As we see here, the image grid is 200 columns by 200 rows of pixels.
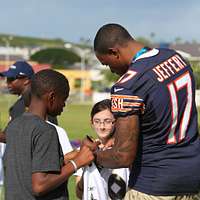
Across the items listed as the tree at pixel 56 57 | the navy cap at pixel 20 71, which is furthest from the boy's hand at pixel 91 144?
the tree at pixel 56 57

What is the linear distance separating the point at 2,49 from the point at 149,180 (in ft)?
484

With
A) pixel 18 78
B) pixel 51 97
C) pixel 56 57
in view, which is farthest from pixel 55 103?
pixel 56 57

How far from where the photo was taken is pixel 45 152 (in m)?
4.04

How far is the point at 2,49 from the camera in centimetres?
14975

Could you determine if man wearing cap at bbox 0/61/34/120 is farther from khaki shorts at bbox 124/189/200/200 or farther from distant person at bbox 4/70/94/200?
khaki shorts at bbox 124/189/200/200

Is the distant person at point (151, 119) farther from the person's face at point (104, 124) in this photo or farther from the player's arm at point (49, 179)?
the person's face at point (104, 124)

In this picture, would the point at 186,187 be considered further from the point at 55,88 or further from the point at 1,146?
the point at 1,146

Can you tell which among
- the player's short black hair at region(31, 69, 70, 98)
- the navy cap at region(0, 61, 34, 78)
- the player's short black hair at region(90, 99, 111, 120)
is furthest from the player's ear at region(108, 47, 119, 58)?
the navy cap at region(0, 61, 34, 78)

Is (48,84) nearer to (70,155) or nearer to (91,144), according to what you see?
(91,144)

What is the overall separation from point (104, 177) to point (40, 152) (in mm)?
987

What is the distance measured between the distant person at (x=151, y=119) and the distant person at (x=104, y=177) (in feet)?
1.70

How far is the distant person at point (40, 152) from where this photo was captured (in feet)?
13.3

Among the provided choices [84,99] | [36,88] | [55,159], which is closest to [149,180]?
A: [55,159]

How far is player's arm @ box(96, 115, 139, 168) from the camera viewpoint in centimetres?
408
